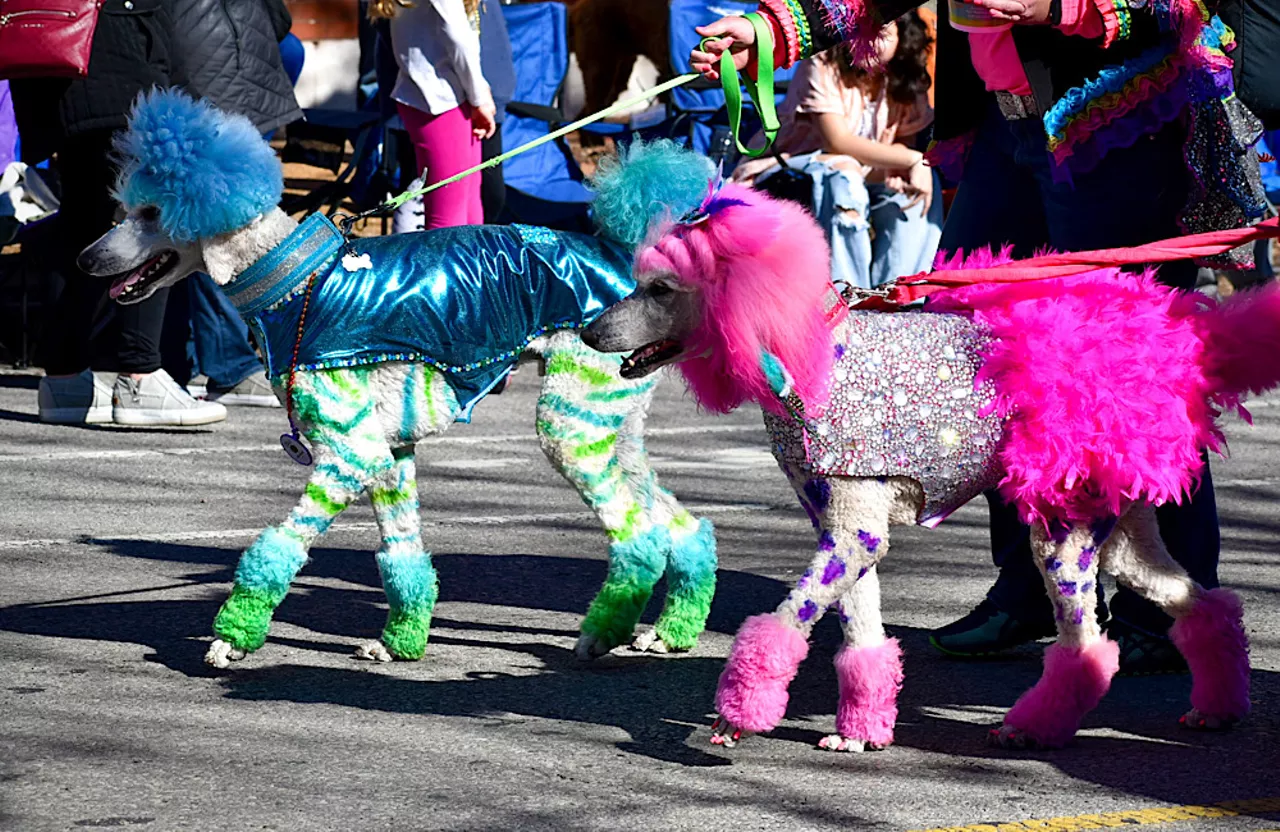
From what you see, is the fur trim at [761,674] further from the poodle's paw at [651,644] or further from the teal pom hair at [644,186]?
the teal pom hair at [644,186]

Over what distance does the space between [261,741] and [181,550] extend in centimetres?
218

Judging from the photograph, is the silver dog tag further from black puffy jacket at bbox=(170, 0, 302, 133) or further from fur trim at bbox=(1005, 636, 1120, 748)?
black puffy jacket at bbox=(170, 0, 302, 133)

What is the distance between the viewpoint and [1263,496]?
284 inches

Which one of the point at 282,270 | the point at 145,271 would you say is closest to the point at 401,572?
the point at 282,270

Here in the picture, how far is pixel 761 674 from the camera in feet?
12.4

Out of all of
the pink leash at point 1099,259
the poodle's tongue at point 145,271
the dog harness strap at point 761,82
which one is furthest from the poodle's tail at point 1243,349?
the poodle's tongue at point 145,271

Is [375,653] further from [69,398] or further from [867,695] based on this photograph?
[69,398]

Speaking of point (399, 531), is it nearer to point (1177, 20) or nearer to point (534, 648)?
point (534, 648)

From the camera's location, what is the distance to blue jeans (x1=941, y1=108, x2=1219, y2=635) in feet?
14.2

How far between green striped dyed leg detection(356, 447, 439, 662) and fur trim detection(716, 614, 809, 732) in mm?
1262

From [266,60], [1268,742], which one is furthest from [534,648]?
[266,60]

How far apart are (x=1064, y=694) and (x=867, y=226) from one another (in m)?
6.52

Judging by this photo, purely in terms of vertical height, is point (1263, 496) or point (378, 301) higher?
point (378, 301)

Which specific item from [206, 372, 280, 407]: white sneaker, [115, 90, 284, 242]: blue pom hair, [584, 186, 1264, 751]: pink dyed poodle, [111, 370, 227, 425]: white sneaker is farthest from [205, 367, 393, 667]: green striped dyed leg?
[206, 372, 280, 407]: white sneaker
